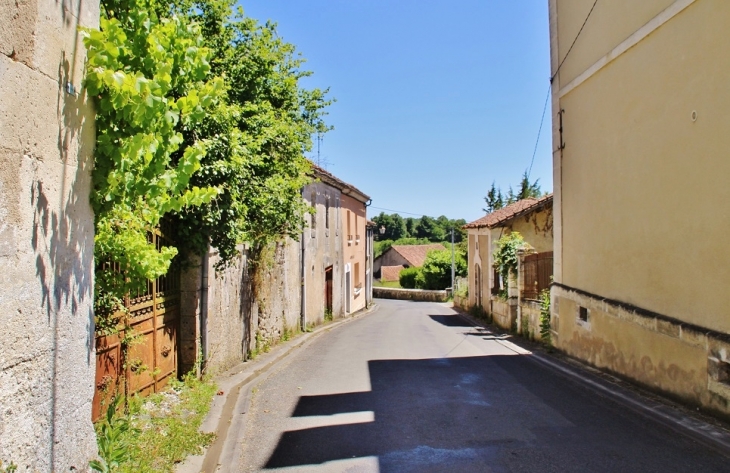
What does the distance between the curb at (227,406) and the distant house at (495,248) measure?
23.6ft

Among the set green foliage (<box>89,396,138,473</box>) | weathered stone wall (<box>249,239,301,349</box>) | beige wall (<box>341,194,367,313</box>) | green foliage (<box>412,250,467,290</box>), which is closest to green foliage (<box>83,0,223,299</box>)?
green foliage (<box>89,396,138,473</box>)

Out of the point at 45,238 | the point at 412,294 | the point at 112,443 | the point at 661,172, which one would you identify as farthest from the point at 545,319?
the point at 412,294

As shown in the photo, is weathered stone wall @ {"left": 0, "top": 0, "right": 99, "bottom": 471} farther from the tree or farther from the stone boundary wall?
the tree

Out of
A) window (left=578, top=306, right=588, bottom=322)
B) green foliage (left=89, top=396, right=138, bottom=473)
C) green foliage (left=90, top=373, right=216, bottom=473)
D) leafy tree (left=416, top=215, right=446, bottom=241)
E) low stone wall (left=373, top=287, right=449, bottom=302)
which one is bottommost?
low stone wall (left=373, top=287, right=449, bottom=302)

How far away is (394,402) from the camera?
7.14 metres

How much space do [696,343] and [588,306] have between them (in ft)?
11.1

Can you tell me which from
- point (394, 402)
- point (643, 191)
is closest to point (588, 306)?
point (643, 191)

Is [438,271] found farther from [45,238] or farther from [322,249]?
[45,238]

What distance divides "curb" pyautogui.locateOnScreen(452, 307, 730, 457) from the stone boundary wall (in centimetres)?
24

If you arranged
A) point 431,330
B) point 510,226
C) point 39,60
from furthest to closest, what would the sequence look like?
point 510,226
point 431,330
point 39,60

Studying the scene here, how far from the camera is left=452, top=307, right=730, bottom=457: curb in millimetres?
5501

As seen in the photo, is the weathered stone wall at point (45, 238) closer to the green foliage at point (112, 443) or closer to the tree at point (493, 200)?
the green foliage at point (112, 443)

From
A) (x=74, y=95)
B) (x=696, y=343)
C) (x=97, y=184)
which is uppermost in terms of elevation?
(x=74, y=95)

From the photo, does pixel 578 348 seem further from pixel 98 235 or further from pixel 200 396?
pixel 98 235
